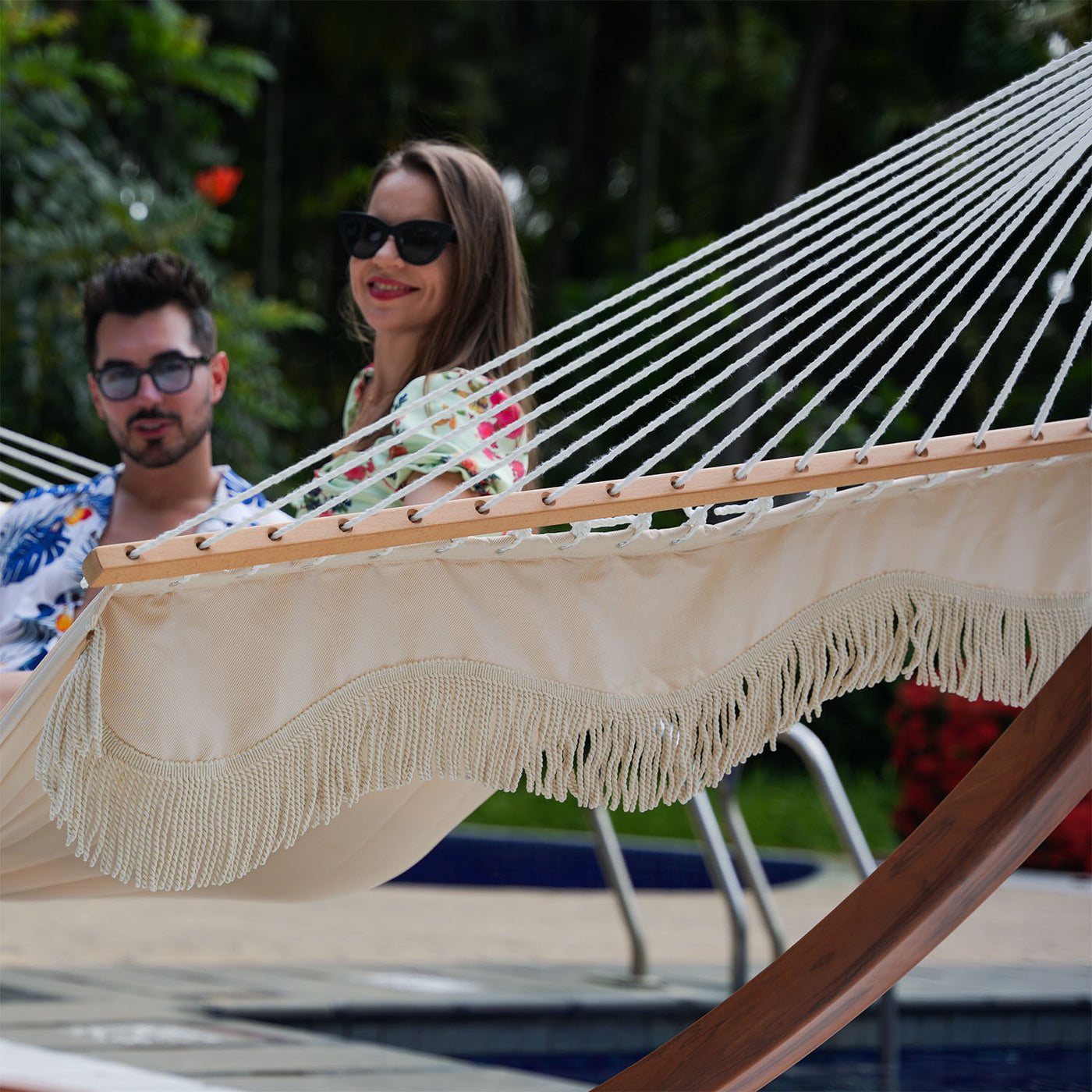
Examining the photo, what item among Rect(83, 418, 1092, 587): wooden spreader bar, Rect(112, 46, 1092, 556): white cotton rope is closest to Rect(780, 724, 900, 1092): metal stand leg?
Rect(112, 46, 1092, 556): white cotton rope

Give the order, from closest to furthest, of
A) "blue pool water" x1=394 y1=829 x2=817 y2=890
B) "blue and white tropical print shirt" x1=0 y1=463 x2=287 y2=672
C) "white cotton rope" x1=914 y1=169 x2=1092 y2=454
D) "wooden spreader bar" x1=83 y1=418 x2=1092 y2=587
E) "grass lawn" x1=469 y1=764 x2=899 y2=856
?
"wooden spreader bar" x1=83 y1=418 x2=1092 y2=587, "white cotton rope" x1=914 y1=169 x2=1092 y2=454, "blue and white tropical print shirt" x1=0 y1=463 x2=287 y2=672, "blue pool water" x1=394 y1=829 x2=817 y2=890, "grass lawn" x1=469 y1=764 x2=899 y2=856

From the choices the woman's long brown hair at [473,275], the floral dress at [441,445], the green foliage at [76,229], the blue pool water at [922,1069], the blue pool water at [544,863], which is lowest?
the blue pool water at [544,863]

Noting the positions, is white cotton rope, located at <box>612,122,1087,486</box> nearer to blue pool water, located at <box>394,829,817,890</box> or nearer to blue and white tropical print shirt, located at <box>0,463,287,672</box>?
blue and white tropical print shirt, located at <box>0,463,287,672</box>

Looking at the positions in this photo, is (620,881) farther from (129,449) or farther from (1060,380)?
(1060,380)

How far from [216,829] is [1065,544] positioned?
85 centimetres

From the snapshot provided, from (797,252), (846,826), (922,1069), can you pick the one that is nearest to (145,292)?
(797,252)

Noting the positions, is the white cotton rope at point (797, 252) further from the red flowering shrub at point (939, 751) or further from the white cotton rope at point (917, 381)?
the red flowering shrub at point (939, 751)

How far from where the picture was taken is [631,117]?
1301 cm

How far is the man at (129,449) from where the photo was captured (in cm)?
230

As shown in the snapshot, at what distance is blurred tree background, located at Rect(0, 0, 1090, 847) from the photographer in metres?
6.53

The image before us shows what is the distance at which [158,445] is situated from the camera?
7.70 feet

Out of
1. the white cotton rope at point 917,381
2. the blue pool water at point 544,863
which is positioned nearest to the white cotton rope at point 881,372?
the white cotton rope at point 917,381

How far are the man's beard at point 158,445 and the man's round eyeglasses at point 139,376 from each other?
0.04 m

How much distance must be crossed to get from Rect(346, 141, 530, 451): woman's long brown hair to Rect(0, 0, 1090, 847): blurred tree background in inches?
26.5
